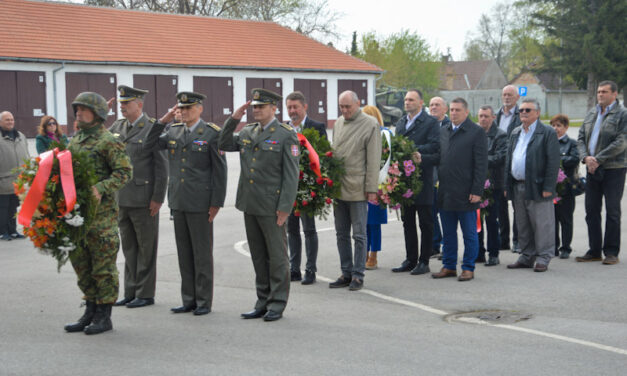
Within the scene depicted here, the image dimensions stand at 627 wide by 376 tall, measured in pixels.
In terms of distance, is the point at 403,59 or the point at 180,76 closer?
the point at 180,76

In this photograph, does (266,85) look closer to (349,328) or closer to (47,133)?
(47,133)

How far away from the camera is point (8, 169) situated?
476 inches

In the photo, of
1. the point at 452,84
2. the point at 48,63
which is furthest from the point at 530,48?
the point at 48,63

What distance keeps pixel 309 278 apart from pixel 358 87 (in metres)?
38.7

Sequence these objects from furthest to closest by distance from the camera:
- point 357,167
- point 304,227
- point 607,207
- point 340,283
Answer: point 607,207 → point 304,227 → point 340,283 → point 357,167

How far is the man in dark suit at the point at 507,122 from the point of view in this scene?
10.3 metres

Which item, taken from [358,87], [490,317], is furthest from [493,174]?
[358,87]

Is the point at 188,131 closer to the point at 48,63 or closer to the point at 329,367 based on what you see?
the point at 329,367

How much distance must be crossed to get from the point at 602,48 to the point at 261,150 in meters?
51.6

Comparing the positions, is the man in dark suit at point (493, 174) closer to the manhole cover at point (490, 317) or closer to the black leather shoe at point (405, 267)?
the black leather shoe at point (405, 267)

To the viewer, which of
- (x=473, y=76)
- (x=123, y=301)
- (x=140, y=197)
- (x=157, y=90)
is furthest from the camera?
(x=473, y=76)

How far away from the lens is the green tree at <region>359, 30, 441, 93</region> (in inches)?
2525

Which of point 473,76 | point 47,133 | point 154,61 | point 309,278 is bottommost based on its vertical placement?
point 309,278

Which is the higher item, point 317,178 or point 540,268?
point 317,178
